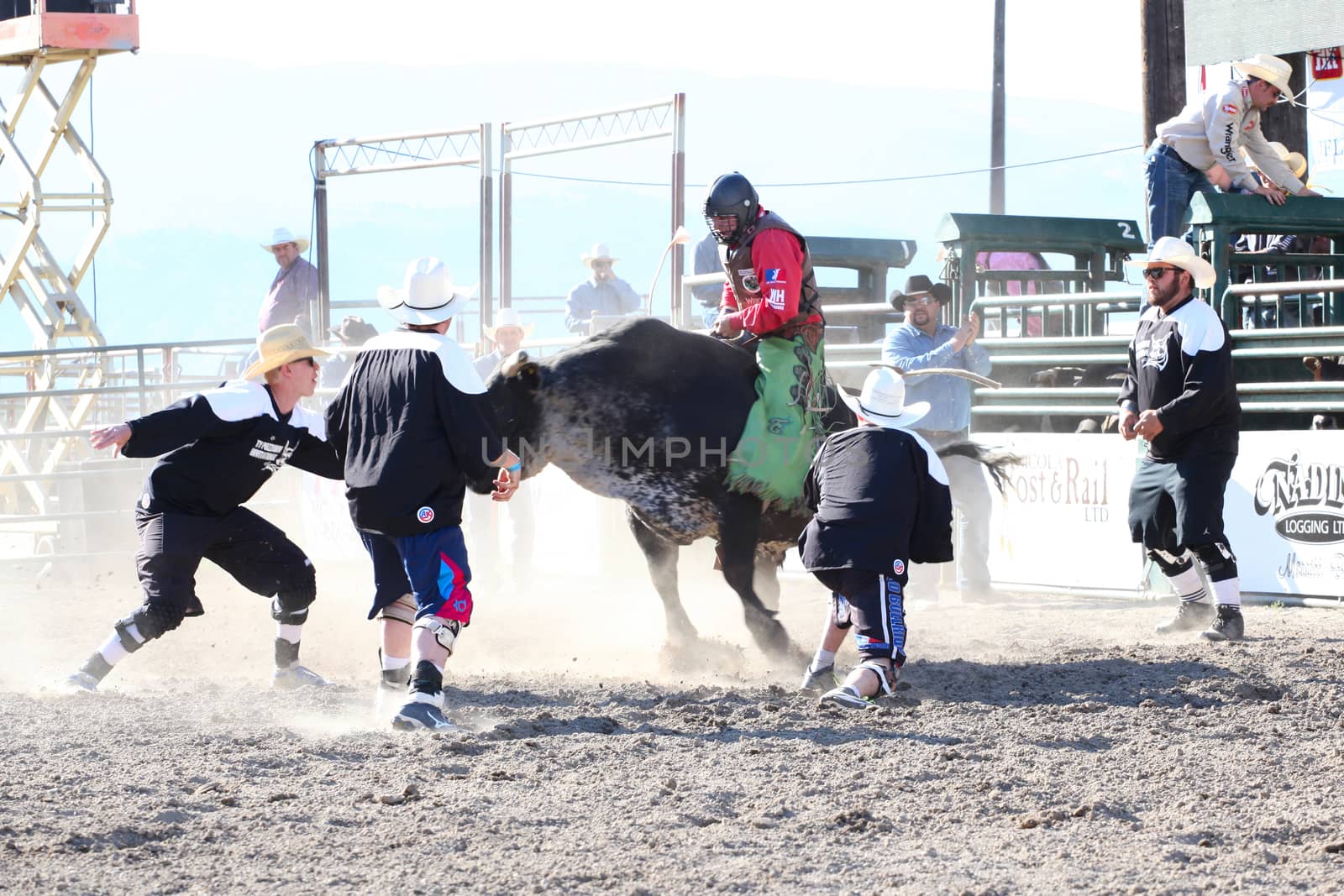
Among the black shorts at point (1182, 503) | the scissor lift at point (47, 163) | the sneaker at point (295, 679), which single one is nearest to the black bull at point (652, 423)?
the sneaker at point (295, 679)

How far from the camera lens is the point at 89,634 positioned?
891 cm

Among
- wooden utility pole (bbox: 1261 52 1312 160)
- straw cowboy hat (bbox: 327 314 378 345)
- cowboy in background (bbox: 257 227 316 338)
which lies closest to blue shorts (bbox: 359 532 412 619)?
straw cowboy hat (bbox: 327 314 378 345)

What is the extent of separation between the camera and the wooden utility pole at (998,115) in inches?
1220

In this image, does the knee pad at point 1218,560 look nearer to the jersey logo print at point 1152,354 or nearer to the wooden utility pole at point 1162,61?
the jersey logo print at point 1152,354

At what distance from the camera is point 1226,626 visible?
687 cm

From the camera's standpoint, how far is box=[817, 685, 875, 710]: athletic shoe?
17.6 feet

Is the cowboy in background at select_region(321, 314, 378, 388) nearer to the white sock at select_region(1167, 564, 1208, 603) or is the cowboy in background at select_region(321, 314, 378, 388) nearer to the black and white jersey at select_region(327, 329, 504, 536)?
the black and white jersey at select_region(327, 329, 504, 536)

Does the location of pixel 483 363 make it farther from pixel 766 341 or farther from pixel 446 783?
pixel 446 783

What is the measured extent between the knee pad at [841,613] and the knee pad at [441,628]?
1.43m

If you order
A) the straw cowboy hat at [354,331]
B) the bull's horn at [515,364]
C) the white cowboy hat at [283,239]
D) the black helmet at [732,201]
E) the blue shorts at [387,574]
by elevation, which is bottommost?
→ the blue shorts at [387,574]

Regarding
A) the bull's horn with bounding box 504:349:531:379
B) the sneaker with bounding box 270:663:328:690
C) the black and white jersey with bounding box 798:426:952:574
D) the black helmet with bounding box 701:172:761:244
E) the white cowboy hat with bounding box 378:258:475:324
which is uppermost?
the black helmet with bounding box 701:172:761:244

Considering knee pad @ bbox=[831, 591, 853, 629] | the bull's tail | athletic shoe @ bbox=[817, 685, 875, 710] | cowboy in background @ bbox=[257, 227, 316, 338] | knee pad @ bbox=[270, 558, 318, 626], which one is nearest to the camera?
athletic shoe @ bbox=[817, 685, 875, 710]

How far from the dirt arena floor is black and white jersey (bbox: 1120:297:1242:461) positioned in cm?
92

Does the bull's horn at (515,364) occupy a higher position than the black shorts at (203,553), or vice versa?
the bull's horn at (515,364)
